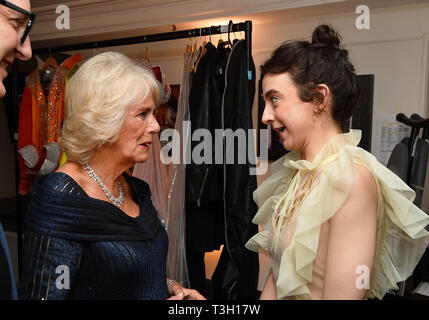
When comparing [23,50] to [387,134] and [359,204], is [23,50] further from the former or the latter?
[387,134]

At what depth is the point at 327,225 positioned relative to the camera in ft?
A: 3.38

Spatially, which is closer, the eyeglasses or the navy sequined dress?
the eyeglasses

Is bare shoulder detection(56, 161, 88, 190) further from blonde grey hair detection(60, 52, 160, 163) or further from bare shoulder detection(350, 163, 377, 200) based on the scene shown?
bare shoulder detection(350, 163, 377, 200)

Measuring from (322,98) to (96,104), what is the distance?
2.33 ft

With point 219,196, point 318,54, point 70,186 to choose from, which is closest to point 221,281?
point 219,196

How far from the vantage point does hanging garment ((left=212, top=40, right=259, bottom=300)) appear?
2039 mm

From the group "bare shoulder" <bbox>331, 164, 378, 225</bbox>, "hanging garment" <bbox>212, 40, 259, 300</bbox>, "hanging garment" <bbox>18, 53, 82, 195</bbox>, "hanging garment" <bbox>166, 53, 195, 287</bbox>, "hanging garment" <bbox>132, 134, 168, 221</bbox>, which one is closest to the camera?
"bare shoulder" <bbox>331, 164, 378, 225</bbox>

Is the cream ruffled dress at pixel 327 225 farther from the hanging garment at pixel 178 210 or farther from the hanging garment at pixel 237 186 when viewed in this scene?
the hanging garment at pixel 178 210

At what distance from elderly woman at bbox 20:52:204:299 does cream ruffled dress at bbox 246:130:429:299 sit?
0.42 meters

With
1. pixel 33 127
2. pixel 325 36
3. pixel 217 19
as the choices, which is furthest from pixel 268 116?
pixel 33 127

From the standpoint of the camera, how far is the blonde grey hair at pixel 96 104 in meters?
1.15

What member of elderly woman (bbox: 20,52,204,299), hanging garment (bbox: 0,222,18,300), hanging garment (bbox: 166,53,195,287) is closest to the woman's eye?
elderly woman (bbox: 20,52,204,299)

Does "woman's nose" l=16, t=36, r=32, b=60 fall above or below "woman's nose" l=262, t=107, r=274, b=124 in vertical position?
above
